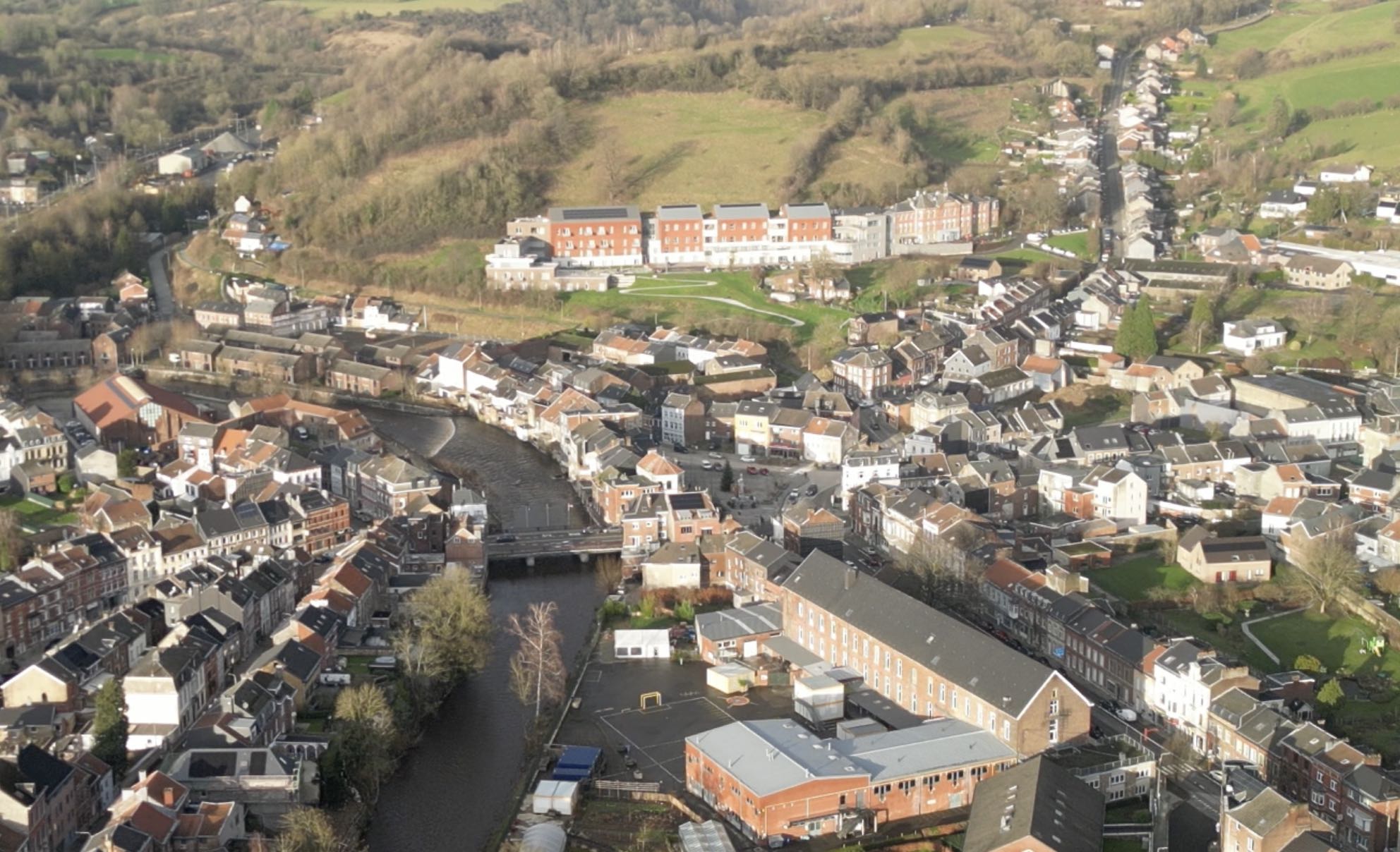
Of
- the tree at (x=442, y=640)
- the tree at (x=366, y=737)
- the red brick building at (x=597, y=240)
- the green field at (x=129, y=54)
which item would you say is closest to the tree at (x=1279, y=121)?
the red brick building at (x=597, y=240)

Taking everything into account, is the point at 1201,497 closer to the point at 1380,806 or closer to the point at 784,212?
the point at 1380,806

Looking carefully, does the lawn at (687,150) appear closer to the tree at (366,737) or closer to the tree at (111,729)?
the tree at (366,737)

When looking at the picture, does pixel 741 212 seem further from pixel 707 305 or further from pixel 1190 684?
pixel 1190 684

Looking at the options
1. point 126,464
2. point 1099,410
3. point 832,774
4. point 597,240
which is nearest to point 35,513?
point 126,464

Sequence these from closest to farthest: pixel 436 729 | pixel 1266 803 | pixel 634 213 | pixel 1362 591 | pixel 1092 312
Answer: pixel 1266 803 < pixel 436 729 < pixel 1362 591 < pixel 1092 312 < pixel 634 213

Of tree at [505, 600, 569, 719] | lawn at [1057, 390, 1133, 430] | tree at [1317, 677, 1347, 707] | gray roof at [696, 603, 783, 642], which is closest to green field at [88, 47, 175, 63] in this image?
lawn at [1057, 390, 1133, 430]

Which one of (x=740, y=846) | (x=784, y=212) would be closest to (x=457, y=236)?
(x=784, y=212)
